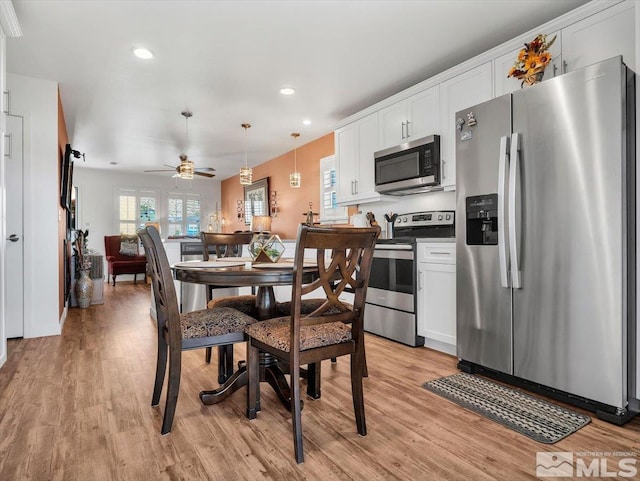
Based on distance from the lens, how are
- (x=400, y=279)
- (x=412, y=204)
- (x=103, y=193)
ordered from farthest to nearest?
1. (x=103, y=193)
2. (x=412, y=204)
3. (x=400, y=279)

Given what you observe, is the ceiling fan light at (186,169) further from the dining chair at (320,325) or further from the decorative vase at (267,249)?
the dining chair at (320,325)

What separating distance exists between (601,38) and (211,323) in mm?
2804

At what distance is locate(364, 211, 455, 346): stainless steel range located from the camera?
3.15 meters

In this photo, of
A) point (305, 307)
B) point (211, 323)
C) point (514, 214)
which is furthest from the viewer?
point (305, 307)

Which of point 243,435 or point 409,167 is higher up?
point 409,167

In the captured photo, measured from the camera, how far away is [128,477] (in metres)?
1.42

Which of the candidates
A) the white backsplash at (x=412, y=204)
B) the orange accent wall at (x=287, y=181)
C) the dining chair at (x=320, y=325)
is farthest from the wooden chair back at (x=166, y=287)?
the orange accent wall at (x=287, y=181)

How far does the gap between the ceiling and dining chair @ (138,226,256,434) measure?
5.69 ft

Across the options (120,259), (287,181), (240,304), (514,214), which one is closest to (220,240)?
(240,304)

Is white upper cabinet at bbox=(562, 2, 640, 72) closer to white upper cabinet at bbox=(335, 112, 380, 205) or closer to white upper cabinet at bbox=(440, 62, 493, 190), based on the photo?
white upper cabinet at bbox=(440, 62, 493, 190)

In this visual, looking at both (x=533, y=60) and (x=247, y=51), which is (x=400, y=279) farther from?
(x=247, y=51)

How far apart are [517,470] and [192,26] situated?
321 cm

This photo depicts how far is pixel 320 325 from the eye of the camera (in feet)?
5.75

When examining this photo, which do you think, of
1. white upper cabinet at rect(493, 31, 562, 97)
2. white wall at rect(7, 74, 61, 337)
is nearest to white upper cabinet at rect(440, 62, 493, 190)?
white upper cabinet at rect(493, 31, 562, 97)
